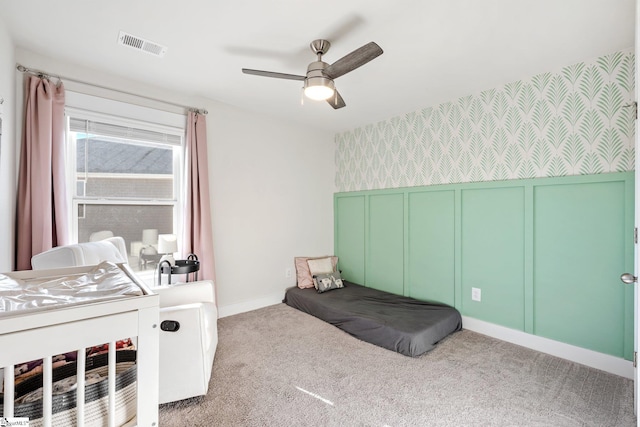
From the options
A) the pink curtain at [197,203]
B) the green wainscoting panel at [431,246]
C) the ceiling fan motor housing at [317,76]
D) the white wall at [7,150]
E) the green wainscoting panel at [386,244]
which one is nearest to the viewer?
the white wall at [7,150]

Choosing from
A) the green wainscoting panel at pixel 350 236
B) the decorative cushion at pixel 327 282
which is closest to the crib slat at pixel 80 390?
the decorative cushion at pixel 327 282

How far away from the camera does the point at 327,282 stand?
357cm

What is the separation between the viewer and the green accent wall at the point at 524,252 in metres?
2.09

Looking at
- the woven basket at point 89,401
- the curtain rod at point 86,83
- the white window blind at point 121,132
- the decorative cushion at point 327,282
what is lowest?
the decorative cushion at point 327,282

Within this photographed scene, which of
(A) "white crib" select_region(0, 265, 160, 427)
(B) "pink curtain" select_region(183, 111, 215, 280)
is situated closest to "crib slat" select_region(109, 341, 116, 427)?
(A) "white crib" select_region(0, 265, 160, 427)

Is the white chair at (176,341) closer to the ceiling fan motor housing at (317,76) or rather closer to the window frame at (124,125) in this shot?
the window frame at (124,125)

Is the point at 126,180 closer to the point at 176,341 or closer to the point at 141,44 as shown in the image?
the point at 141,44

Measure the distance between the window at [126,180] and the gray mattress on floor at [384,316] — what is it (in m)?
1.67

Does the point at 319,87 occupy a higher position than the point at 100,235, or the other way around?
the point at 319,87

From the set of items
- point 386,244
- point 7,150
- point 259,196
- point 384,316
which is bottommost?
point 384,316

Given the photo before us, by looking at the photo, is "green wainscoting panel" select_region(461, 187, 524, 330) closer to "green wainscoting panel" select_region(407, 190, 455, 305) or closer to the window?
"green wainscoting panel" select_region(407, 190, 455, 305)

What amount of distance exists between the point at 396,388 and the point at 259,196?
7.89 ft

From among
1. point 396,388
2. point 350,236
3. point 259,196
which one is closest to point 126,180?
point 259,196

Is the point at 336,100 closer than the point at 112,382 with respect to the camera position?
No
